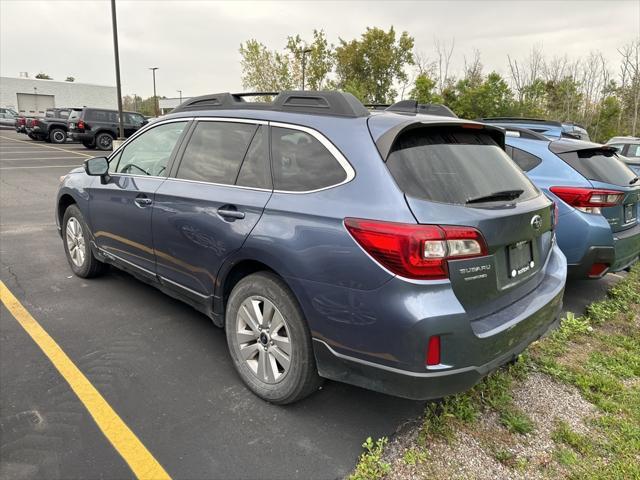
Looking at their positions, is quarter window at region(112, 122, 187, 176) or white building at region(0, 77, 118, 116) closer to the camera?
quarter window at region(112, 122, 187, 176)

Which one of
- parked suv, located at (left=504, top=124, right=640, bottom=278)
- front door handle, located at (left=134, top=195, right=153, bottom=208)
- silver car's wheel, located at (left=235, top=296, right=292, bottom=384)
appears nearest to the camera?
silver car's wheel, located at (left=235, top=296, right=292, bottom=384)

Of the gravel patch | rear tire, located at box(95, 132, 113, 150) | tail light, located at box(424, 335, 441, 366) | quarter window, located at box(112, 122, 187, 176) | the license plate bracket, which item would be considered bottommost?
the gravel patch

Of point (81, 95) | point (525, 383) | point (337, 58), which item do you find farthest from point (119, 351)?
point (81, 95)

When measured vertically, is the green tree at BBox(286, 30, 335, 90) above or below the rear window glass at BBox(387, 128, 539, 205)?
above

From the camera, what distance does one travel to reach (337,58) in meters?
39.2

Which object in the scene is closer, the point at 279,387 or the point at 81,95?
the point at 279,387

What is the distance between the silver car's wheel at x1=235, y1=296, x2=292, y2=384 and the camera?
2.62m

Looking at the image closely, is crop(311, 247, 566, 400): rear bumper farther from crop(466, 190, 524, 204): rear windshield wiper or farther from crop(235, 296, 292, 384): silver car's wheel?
crop(466, 190, 524, 204): rear windshield wiper

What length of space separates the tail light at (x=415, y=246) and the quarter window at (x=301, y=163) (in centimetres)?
42

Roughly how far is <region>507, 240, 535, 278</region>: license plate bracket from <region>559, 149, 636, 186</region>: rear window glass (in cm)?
210

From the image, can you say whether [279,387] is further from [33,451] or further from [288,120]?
[288,120]

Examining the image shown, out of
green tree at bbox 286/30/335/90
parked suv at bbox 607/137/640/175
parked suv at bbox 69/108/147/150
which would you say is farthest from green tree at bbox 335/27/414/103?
parked suv at bbox 607/137/640/175

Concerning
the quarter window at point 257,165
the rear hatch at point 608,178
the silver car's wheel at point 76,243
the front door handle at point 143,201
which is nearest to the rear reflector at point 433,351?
the quarter window at point 257,165

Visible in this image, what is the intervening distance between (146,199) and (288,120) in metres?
1.45
